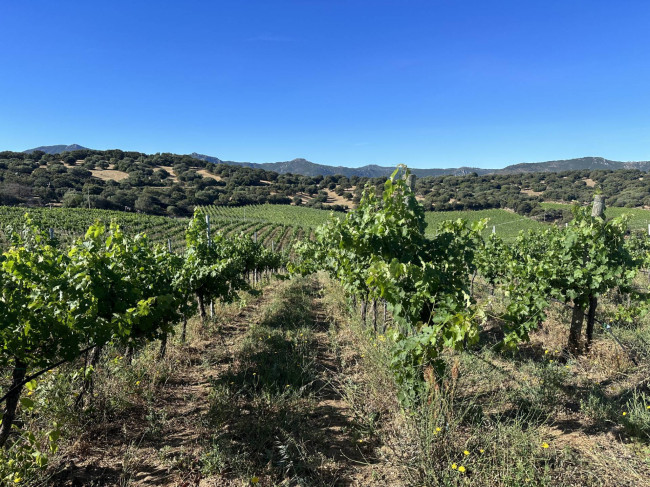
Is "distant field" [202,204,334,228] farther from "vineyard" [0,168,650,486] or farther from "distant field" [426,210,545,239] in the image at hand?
"vineyard" [0,168,650,486]

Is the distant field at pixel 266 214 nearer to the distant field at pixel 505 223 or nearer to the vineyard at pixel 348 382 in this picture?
the distant field at pixel 505 223

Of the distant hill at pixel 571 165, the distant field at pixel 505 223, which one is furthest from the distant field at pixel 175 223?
the distant hill at pixel 571 165

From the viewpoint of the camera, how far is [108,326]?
3.17 meters

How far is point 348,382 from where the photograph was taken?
15.1ft

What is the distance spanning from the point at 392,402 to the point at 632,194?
7490cm

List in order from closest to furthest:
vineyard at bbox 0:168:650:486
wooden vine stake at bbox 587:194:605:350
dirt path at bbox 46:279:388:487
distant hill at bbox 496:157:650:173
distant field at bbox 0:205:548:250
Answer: vineyard at bbox 0:168:650:486 < dirt path at bbox 46:279:388:487 < wooden vine stake at bbox 587:194:605:350 < distant field at bbox 0:205:548:250 < distant hill at bbox 496:157:650:173

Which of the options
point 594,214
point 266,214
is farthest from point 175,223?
point 594,214

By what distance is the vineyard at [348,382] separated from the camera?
2.87 meters

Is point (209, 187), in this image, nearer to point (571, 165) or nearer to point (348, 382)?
point (348, 382)

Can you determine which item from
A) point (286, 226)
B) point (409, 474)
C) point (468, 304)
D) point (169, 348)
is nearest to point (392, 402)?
point (409, 474)

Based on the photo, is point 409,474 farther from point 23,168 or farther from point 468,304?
point 23,168

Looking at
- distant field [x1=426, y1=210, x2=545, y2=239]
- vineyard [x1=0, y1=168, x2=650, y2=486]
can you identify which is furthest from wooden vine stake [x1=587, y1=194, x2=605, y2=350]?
distant field [x1=426, y1=210, x2=545, y2=239]

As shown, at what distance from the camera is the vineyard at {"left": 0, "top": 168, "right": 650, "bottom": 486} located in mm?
2867

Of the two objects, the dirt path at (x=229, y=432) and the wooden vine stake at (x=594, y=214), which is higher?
the wooden vine stake at (x=594, y=214)
